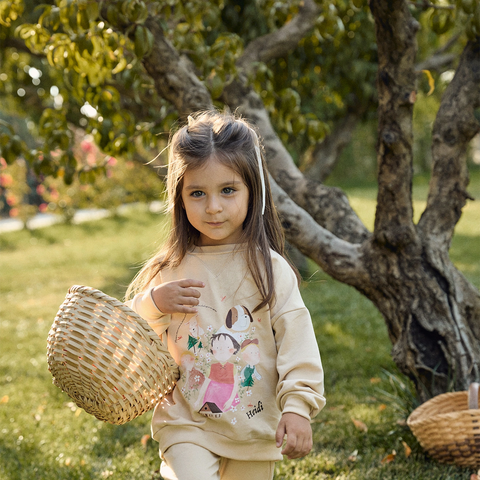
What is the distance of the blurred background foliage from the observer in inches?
103

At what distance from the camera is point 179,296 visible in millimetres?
1771

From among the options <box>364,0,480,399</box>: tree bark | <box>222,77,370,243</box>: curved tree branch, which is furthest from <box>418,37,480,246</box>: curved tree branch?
<box>222,77,370,243</box>: curved tree branch

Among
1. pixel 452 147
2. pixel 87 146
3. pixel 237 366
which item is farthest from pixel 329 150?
pixel 87 146

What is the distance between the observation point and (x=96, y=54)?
271cm

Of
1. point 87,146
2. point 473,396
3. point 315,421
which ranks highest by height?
point 473,396

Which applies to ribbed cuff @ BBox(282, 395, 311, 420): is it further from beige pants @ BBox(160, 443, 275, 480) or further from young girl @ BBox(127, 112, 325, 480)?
beige pants @ BBox(160, 443, 275, 480)

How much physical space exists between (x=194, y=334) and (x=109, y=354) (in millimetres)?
271

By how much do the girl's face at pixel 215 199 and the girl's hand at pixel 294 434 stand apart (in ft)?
1.98

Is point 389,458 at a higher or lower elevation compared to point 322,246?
lower

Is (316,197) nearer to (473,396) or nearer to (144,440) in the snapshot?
(473,396)

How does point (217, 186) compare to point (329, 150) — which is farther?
point (329, 150)

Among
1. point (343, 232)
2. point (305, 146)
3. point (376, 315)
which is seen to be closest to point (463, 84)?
point (343, 232)

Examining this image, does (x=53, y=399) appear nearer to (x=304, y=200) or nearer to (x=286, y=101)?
(x=304, y=200)

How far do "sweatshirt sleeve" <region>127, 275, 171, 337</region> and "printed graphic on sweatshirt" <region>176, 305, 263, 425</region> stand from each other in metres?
0.14
